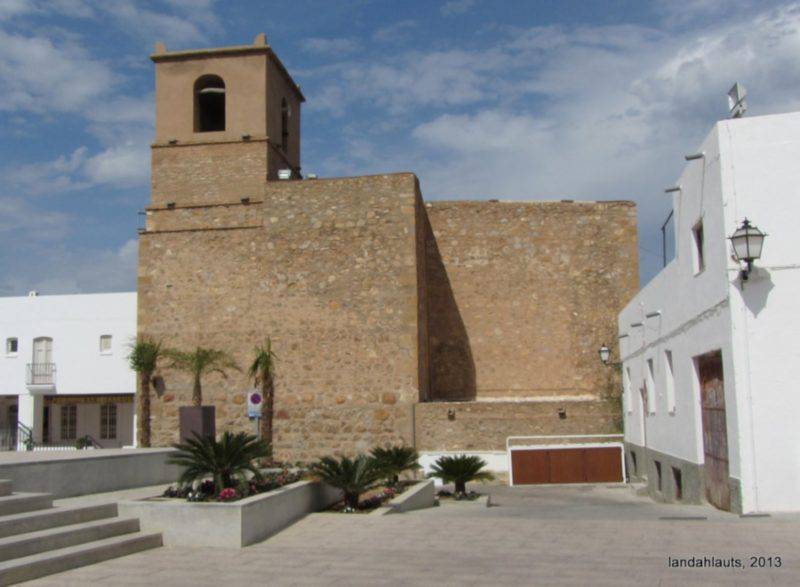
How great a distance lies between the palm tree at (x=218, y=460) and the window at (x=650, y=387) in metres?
9.89

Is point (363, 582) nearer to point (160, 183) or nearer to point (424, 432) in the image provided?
point (424, 432)

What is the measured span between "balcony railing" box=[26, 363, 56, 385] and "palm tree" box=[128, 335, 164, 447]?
9.88 metres

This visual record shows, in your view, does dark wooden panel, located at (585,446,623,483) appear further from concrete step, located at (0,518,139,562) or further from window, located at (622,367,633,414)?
concrete step, located at (0,518,139,562)

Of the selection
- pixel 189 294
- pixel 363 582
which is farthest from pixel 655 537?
pixel 189 294

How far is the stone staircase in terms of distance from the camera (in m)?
8.25

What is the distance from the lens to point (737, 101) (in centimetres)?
1211

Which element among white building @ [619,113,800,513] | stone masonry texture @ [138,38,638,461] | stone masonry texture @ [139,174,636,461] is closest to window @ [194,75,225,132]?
stone masonry texture @ [138,38,638,461]

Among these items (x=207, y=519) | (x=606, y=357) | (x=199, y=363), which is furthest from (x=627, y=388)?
(x=207, y=519)

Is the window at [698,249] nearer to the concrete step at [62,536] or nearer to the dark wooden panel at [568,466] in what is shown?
the concrete step at [62,536]

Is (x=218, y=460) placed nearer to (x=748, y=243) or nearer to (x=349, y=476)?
(x=349, y=476)

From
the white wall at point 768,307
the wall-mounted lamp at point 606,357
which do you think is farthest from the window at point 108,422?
the white wall at point 768,307

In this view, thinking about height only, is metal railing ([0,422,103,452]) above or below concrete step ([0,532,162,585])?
above

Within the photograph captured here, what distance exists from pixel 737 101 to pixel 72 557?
33.1ft

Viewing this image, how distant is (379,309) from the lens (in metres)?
22.1
